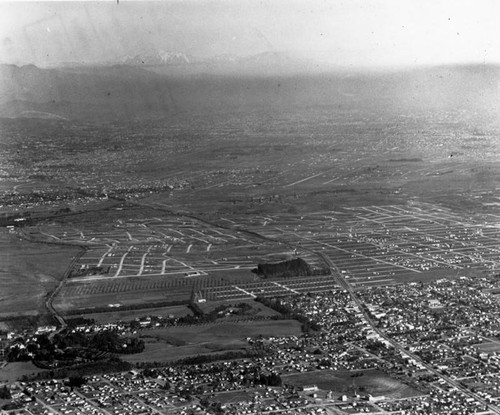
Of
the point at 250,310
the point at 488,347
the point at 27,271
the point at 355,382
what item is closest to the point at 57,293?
the point at 27,271

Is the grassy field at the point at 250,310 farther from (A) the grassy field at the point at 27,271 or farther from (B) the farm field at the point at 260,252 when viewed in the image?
(A) the grassy field at the point at 27,271

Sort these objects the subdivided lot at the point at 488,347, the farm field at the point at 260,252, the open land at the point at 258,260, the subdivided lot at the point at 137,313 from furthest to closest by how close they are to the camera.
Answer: the farm field at the point at 260,252, the subdivided lot at the point at 137,313, the subdivided lot at the point at 488,347, the open land at the point at 258,260

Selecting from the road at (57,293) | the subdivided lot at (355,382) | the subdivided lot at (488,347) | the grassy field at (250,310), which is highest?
the road at (57,293)

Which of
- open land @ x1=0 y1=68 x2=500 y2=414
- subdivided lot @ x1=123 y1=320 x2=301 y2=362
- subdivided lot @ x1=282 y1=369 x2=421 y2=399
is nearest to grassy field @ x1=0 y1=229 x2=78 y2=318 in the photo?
open land @ x1=0 y1=68 x2=500 y2=414

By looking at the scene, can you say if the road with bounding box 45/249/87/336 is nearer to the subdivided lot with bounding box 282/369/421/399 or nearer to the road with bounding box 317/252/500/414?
the subdivided lot with bounding box 282/369/421/399

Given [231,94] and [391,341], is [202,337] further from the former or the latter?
[231,94]

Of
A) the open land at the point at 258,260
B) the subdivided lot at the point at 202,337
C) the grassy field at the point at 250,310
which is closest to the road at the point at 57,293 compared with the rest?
the open land at the point at 258,260

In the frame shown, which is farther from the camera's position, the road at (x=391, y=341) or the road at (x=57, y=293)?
the road at (x=57, y=293)

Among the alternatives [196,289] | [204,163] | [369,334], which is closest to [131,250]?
[196,289]
